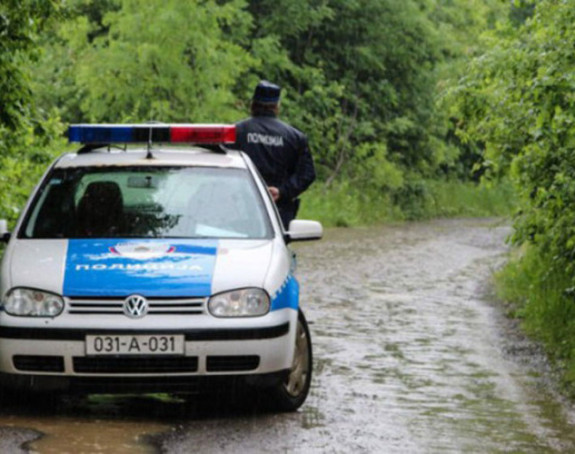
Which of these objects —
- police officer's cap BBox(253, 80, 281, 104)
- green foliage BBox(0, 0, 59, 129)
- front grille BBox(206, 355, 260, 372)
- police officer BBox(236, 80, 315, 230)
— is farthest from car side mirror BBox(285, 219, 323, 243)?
green foliage BBox(0, 0, 59, 129)

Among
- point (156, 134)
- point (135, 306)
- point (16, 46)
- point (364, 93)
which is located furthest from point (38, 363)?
point (364, 93)

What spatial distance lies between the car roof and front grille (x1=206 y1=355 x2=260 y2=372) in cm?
179

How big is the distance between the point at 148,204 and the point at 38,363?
1551 millimetres

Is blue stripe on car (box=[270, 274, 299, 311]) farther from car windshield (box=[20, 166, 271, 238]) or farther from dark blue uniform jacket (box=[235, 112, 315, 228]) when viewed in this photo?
dark blue uniform jacket (box=[235, 112, 315, 228])

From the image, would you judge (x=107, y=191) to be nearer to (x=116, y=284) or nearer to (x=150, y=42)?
(x=116, y=284)

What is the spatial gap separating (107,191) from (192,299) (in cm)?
145

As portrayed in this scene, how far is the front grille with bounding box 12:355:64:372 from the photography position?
7414 mm

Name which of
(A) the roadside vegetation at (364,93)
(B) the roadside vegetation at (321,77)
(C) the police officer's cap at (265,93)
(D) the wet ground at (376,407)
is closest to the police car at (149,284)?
(D) the wet ground at (376,407)

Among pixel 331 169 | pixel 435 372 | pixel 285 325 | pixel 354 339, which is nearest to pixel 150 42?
pixel 331 169

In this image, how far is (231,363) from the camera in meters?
7.54

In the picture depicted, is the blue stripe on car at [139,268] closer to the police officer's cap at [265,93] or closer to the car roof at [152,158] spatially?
the car roof at [152,158]

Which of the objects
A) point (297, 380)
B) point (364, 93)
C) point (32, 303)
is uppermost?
point (32, 303)

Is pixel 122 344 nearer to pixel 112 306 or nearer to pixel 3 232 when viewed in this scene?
pixel 112 306

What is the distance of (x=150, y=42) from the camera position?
29.4 metres
